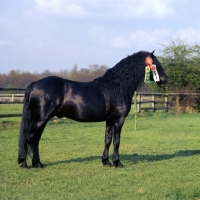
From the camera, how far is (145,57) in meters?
7.76

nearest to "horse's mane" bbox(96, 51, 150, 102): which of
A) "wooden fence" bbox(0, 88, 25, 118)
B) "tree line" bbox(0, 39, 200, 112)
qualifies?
"wooden fence" bbox(0, 88, 25, 118)

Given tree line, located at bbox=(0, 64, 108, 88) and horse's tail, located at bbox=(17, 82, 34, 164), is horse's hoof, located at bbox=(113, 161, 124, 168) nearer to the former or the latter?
horse's tail, located at bbox=(17, 82, 34, 164)

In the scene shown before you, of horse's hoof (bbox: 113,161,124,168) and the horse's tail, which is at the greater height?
the horse's tail

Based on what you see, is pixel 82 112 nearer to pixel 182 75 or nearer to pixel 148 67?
pixel 148 67

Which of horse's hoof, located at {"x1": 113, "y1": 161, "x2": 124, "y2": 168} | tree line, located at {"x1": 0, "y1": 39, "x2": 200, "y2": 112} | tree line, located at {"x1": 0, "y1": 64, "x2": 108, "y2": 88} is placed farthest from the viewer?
tree line, located at {"x1": 0, "y1": 64, "x2": 108, "y2": 88}

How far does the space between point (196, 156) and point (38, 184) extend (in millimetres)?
4144

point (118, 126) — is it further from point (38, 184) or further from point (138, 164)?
point (38, 184)

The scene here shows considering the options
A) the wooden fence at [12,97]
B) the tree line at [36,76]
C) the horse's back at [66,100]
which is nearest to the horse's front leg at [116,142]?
the horse's back at [66,100]

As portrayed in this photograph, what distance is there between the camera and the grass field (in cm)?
531

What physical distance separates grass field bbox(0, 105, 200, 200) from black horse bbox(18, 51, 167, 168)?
0.59 metres

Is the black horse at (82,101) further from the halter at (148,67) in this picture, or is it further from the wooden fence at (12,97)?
the wooden fence at (12,97)

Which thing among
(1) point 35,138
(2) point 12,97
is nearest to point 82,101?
(1) point 35,138

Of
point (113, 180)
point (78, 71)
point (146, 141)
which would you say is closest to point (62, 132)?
point (146, 141)

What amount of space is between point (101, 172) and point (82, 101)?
4.44ft
